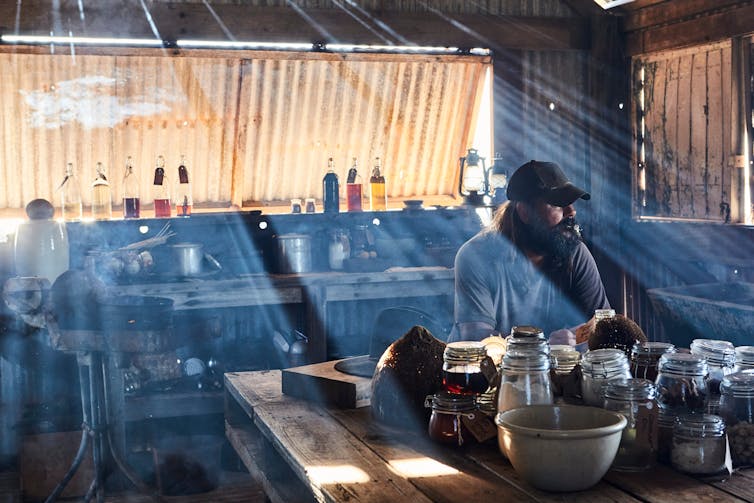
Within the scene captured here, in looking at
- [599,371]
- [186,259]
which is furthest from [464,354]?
[186,259]

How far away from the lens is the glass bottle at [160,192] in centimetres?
587

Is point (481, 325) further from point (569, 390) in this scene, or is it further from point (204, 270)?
point (204, 270)

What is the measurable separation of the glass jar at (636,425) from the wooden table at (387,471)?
1.1 inches

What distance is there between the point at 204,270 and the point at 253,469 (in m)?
3.23

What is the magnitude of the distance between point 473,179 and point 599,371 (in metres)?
4.40

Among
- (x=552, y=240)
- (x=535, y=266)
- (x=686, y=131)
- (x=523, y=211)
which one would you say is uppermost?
(x=686, y=131)

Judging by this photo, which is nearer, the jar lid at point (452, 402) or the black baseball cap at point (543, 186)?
the jar lid at point (452, 402)

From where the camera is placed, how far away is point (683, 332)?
5.53 metres

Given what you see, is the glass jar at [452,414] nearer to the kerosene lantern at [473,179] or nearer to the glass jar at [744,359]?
the glass jar at [744,359]

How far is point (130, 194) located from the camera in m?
6.18

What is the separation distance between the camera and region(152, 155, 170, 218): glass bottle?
5871mm

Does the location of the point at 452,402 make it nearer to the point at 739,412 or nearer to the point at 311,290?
the point at 739,412

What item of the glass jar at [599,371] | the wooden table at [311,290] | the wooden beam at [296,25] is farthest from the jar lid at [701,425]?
the wooden beam at [296,25]

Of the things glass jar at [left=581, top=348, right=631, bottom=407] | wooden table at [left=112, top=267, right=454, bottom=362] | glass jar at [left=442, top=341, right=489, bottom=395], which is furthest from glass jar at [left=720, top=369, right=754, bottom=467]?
wooden table at [left=112, top=267, right=454, bottom=362]
